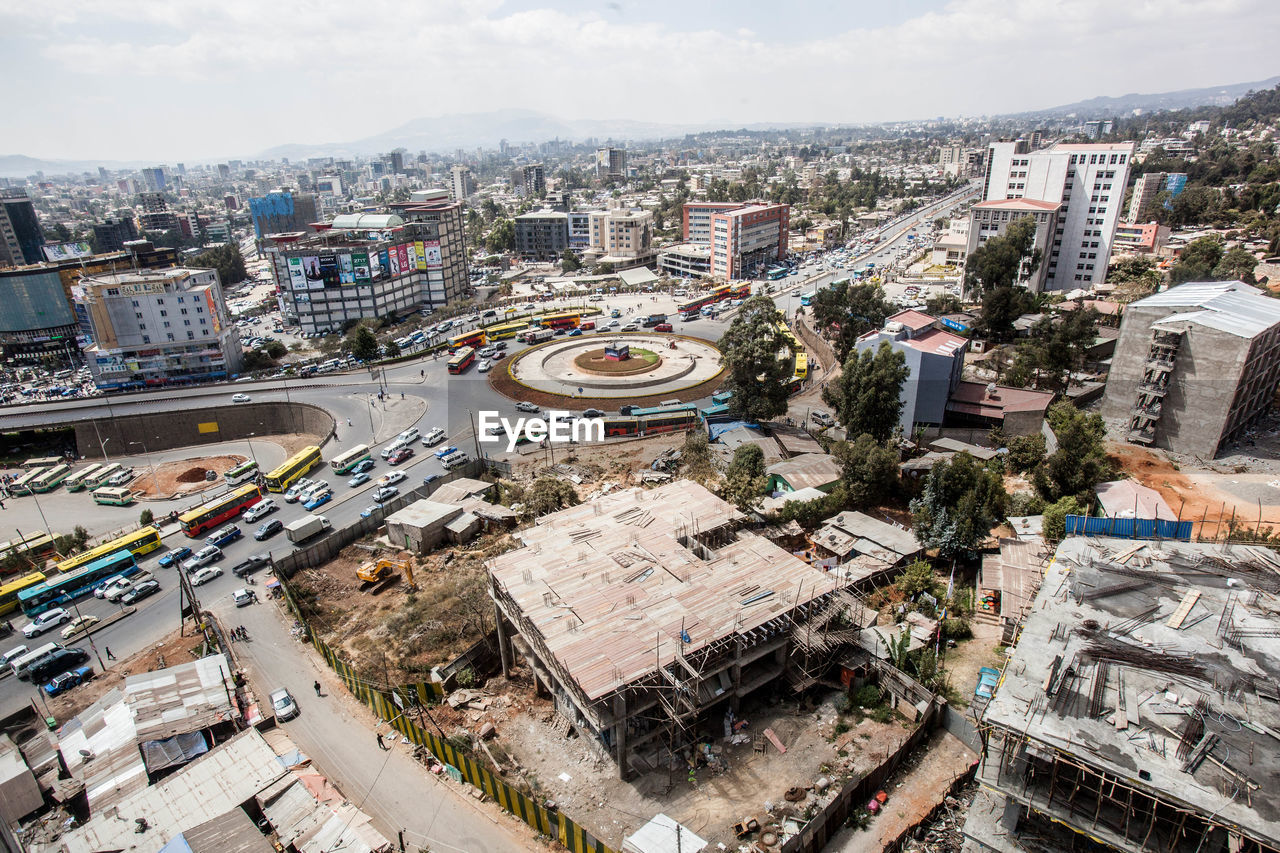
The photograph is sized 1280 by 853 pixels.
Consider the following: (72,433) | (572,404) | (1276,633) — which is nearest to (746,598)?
(1276,633)

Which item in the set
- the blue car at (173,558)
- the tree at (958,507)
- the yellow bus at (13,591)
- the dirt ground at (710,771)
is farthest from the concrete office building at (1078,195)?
the yellow bus at (13,591)

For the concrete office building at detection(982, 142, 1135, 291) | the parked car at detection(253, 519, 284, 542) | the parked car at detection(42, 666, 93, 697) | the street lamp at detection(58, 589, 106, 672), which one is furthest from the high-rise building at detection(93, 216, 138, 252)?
the concrete office building at detection(982, 142, 1135, 291)

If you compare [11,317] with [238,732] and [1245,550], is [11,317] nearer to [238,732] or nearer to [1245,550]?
[238,732]

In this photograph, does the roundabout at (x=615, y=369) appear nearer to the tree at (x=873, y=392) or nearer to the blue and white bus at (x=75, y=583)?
the tree at (x=873, y=392)

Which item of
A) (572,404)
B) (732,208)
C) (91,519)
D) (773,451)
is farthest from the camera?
(732,208)

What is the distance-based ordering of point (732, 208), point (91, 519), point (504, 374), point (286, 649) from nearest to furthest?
point (286, 649) → point (91, 519) → point (504, 374) → point (732, 208)

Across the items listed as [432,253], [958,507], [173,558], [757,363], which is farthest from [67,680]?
[432,253]
